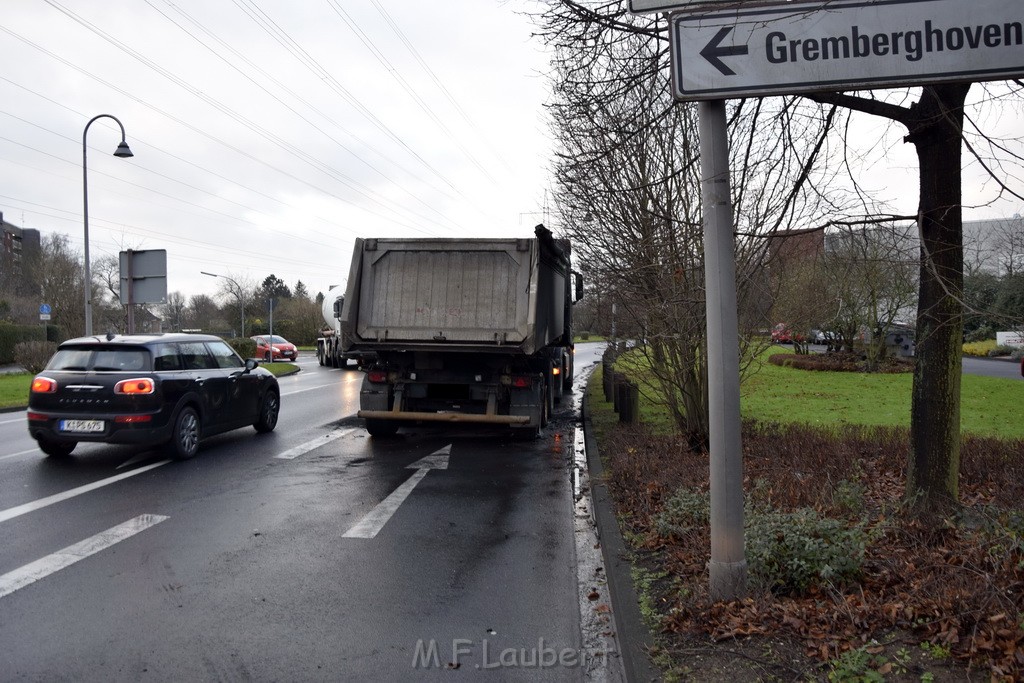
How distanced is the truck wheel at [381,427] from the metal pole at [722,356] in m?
8.76

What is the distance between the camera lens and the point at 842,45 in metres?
3.91

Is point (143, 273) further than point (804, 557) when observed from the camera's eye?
Yes

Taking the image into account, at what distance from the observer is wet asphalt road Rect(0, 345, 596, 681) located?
164 inches

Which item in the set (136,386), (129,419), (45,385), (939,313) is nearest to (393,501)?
(129,419)

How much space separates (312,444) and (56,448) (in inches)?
130

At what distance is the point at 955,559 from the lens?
4527mm

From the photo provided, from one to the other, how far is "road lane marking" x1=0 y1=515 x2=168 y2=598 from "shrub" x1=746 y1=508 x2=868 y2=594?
4606 mm

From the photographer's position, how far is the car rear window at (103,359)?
385 inches

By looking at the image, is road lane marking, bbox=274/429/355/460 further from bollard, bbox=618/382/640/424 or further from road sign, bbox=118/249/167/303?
road sign, bbox=118/249/167/303

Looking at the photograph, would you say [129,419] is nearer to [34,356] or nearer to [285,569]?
[285,569]

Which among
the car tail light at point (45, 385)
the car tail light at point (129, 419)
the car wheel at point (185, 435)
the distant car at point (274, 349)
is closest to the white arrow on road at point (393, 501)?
the car wheel at point (185, 435)

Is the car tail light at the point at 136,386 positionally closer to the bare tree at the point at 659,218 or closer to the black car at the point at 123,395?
the black car at the point at 123,395

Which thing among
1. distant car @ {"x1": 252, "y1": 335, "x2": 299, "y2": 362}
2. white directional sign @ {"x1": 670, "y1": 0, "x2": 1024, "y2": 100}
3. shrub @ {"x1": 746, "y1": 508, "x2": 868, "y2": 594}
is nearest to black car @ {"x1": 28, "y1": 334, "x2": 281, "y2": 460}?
shrub @ {"x1": 746, "y1": 508, "x2": 868, "y2": 594}

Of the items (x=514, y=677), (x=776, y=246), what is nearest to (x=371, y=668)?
(x=514, y=677)
